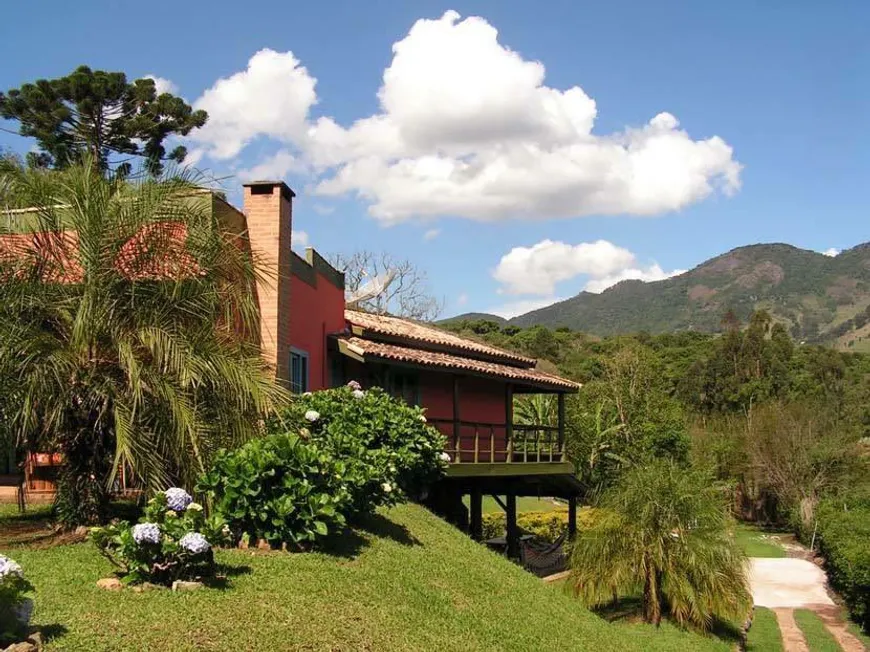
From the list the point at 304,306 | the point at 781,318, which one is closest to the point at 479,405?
the point at 304,306

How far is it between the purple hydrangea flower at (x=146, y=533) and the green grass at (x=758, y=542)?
26.2 m

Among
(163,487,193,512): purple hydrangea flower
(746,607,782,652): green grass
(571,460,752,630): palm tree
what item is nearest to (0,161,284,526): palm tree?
(163,487,193,512): purple hydrangea flower

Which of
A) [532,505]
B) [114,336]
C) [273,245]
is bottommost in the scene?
[532,505]

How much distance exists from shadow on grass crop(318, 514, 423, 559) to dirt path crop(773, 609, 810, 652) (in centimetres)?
1035

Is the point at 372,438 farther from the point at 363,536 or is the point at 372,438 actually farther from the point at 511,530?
the point at 511,530

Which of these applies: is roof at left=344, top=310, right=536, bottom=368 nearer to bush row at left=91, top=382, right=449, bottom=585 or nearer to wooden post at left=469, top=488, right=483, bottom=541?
wooden post at left=469, top=488, right=483, bottom=541

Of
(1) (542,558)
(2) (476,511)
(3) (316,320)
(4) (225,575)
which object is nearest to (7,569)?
(4) (225,575)

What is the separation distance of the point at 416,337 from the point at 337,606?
11.5 m

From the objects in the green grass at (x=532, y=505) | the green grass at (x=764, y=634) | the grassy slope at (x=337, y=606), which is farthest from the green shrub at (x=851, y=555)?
the green grass at (x=532, y=505)

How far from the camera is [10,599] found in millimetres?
5113

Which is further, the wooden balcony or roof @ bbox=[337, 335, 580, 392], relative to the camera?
the wooden balcony

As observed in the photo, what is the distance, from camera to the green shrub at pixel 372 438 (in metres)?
10.1

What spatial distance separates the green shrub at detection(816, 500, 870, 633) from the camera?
67.3 feet

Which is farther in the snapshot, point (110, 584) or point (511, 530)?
point (511, 530)
